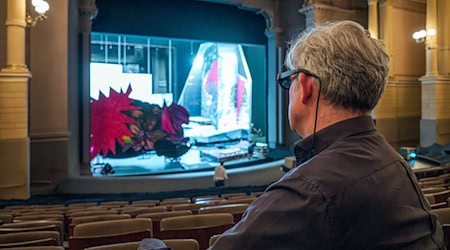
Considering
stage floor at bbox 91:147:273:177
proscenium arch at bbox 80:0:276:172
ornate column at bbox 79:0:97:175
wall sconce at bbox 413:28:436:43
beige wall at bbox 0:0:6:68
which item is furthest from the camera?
proscenium arch at bbox 80:0:276:172

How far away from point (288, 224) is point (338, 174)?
154mm

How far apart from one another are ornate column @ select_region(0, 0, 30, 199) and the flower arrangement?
583 cm

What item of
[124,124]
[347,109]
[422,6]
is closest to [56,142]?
[124,124]

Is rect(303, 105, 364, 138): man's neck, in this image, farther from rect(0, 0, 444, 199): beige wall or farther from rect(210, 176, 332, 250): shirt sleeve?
rect(0, 0, 444, 199): beige wall

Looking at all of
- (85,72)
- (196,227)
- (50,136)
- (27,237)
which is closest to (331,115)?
(196,227)

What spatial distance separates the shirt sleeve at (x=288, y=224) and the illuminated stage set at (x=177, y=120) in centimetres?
1134

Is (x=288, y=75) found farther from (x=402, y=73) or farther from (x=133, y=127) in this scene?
(x=133, y=127)

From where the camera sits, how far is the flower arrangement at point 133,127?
13484 millimetres

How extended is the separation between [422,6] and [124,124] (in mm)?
11255

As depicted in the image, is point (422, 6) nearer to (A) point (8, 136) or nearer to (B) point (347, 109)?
(A) point (8, 136)

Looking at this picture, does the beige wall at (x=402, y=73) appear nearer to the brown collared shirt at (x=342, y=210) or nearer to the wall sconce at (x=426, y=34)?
the wall sconce at (x=426, y=34)

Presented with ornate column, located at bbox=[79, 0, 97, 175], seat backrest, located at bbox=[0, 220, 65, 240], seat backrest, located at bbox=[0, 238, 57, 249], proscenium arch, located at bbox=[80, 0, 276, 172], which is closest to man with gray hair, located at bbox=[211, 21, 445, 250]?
seat backrest, located at bbox=[0, 238, 57, 249]

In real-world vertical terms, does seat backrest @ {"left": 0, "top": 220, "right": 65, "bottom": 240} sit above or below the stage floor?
above

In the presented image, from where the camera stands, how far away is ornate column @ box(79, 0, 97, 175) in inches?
432
